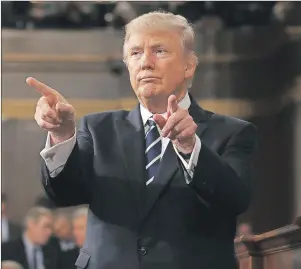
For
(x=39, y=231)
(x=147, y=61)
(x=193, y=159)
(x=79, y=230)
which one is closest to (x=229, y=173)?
(x=193, y=159)

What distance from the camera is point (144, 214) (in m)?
1.07

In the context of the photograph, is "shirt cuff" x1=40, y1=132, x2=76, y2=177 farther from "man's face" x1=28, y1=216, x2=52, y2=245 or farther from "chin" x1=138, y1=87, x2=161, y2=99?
"man's face" x1=28, y1=216, x2=52, y2=245

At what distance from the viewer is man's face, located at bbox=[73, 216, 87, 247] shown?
120cm

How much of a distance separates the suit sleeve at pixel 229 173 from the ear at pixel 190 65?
16 centimetres

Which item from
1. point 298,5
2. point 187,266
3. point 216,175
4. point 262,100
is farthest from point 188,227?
point 298,5

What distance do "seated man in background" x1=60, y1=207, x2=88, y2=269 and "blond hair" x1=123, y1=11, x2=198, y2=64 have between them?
1.15 ft

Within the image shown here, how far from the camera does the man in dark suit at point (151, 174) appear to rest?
103 centimetres

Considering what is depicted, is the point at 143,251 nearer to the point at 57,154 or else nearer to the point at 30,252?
the point at 57,154

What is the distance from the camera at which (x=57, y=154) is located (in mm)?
992

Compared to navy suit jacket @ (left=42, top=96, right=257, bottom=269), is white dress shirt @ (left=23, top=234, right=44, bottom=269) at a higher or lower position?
lower

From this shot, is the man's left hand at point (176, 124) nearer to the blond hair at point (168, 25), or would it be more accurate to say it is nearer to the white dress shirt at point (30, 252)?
the blond hair at point (168, 25)

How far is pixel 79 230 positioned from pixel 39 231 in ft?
0.47

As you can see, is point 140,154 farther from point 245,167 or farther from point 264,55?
point 264,55

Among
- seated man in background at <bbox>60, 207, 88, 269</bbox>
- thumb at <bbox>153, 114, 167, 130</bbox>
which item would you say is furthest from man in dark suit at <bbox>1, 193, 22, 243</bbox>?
thumb at <bbox>153, 114, 167, 130</bbox>
